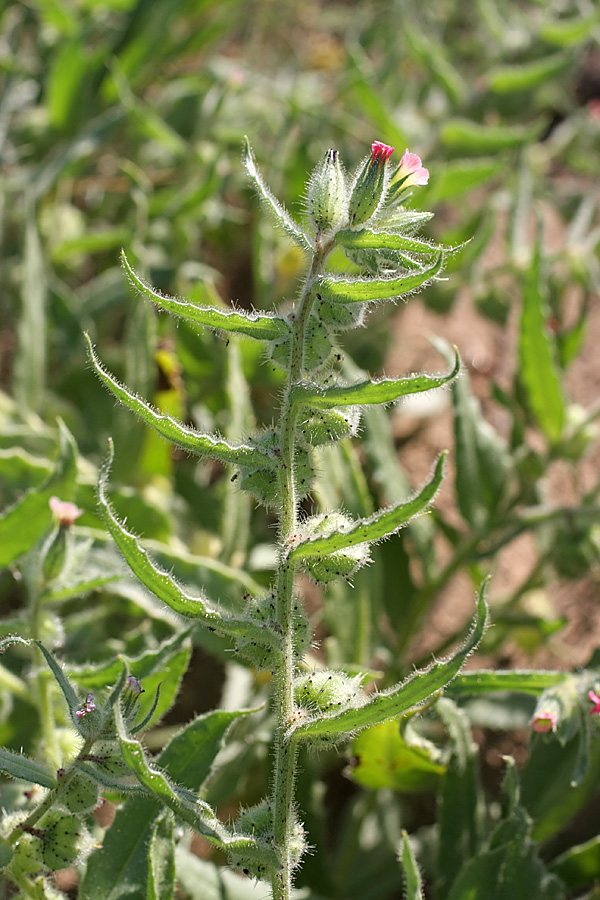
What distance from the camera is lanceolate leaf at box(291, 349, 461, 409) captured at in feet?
3.88

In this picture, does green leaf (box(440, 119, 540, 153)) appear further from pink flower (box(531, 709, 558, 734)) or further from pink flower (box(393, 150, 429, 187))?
pink flower (box(531, 709, 558, 734))

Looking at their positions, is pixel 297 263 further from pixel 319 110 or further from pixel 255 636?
pixel 255 636

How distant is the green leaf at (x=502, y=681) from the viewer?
5.29ft

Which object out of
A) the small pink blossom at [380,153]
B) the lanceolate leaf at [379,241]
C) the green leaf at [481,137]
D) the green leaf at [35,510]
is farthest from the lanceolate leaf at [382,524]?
the green leaf at [481,137]

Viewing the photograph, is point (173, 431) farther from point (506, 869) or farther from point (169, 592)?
point (506, 869)

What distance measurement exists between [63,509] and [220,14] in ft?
10.3

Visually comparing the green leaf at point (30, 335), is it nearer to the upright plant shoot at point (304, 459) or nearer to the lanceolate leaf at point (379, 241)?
the upright plant shoot at point (304, 459)

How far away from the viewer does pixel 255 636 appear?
1.27 m

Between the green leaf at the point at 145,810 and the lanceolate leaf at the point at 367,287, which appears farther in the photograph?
the green leaf at the point at 145,810

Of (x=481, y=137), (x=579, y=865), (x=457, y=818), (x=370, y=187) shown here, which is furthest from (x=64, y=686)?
(x=481, y=137)

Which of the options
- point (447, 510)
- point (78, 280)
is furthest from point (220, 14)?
point (447, 510)

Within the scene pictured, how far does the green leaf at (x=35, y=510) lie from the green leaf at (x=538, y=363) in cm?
127

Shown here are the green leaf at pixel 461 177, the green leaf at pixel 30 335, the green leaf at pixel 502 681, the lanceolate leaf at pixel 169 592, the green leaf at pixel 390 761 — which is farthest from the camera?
the green leaf at pixel 461 177

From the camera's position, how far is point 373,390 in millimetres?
1206
